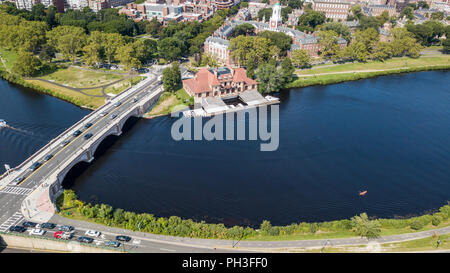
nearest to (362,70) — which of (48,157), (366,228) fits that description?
(366,228)

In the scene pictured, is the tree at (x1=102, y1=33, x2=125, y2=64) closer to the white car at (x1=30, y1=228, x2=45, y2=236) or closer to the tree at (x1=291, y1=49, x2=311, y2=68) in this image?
the tree at (x1=291, y1=49, x2=311, y2=68)

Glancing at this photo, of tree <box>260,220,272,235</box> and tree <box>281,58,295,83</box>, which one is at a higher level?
tree <box>281,58,295,83</box>

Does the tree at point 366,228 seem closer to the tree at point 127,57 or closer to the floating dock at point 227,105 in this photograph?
the floating dock at point 227,105

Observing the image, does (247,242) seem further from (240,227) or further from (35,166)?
(35,166)

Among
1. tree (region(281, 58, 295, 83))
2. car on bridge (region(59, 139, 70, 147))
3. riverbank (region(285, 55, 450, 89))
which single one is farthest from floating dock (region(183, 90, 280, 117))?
car on bridge (region(59, 139, 70, 147))

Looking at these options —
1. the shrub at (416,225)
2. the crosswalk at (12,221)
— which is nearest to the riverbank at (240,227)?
the shrub at (416,225)

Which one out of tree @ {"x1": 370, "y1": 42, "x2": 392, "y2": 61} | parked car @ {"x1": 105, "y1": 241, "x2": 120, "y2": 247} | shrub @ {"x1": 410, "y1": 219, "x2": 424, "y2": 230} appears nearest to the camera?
parked car @ {"x1": 105, "y1": 241, "x2": 120, "y2": 247}

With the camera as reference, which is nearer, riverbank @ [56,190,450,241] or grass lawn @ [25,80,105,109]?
riverbank @ [56,190,450,241]
